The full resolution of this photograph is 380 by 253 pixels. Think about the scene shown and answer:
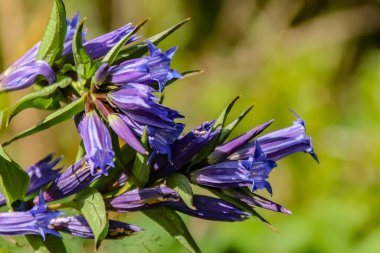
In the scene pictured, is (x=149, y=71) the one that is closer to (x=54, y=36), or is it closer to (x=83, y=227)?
(x=54, y=36)

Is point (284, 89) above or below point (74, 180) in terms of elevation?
below

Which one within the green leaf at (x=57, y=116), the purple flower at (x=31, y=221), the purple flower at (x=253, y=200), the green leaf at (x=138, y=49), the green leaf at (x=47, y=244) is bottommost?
the green leaf at (x=47, y=244)

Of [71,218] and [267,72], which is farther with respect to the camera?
[267,72]

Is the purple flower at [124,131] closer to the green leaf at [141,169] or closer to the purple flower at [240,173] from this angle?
the green leaf at [141,169]

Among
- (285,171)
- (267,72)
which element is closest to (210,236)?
(285,171)

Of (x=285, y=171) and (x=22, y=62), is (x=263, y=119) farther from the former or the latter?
(x=22, y=62)

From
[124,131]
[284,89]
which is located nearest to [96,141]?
[124,131]

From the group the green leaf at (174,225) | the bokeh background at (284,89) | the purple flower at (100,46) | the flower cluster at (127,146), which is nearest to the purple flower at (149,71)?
the flower cluster at (127,146)
